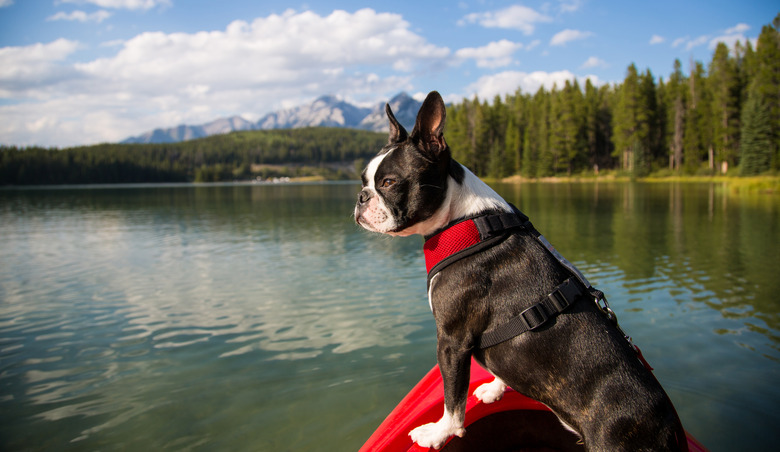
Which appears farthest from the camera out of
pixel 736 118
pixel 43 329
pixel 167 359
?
pixel 736 118

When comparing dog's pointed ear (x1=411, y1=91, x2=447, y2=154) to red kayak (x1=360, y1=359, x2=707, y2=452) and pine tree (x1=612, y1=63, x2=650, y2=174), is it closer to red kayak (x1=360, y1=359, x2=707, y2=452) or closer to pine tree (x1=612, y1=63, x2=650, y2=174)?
red kayak (x1=360, y1=359, x2=707, y2=452)

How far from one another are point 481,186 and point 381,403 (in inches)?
153

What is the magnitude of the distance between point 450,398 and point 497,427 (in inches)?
30.4

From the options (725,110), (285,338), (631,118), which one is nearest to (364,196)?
(285,338)

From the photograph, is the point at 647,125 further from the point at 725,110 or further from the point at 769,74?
the point at 769,74

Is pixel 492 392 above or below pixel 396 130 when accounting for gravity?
below

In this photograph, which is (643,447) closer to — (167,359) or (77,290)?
(167,359)

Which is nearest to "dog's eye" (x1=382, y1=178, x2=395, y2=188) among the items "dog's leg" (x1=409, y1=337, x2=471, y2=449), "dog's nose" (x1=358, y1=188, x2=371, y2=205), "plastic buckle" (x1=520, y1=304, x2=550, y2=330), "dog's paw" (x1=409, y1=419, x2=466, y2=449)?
"dog's nose" (x1=358, y1=188, x2=371, y2=205)

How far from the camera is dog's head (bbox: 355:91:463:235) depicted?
2715mm

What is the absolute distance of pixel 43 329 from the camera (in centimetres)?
898

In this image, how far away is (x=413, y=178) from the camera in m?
2.75

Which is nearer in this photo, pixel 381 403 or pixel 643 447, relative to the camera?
pixel 643 447

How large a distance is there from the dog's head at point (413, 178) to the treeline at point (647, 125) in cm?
6907

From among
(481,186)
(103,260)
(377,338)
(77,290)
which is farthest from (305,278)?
(481,186)
